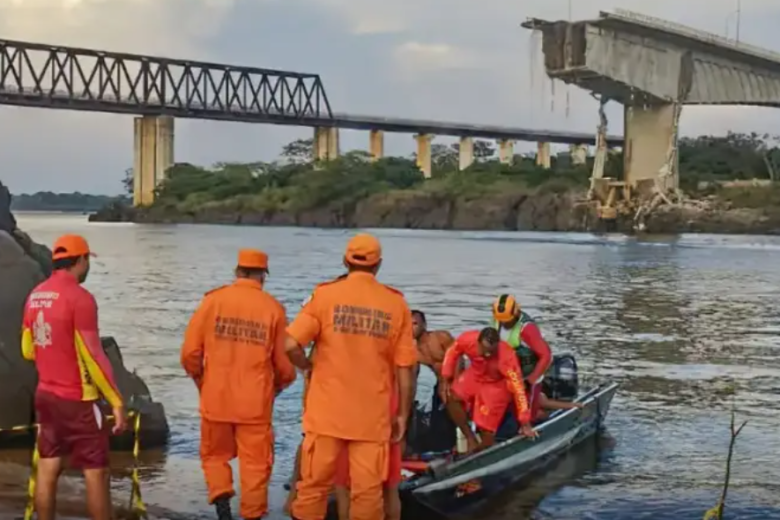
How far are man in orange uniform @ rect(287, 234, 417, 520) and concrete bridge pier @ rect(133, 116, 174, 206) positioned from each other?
402 feet

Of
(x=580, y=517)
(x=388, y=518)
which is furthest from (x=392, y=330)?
(x=580, y=517)

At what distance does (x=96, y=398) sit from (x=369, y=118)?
13473 cm

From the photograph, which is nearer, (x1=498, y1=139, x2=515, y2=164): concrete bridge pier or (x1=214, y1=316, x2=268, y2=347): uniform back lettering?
(x1=214, y1=316, x2=268, y2=347): uniform back lettering

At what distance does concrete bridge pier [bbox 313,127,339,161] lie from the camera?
140000 mm

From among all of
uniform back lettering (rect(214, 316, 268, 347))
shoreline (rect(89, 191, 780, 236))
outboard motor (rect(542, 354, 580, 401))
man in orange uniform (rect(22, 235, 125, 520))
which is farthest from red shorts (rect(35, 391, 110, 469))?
shoreline (rect(89, 191, 780, 236))

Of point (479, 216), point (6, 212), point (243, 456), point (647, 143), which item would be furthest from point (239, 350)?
point (479, 216)

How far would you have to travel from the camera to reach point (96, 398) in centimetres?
699

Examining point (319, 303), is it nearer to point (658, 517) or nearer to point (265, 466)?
point (265, 466)

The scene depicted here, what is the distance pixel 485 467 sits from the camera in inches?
392

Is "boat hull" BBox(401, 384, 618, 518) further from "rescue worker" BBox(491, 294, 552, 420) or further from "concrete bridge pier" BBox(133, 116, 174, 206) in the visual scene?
"concrete bridge pier" BBox(133, 116, 174, 206)

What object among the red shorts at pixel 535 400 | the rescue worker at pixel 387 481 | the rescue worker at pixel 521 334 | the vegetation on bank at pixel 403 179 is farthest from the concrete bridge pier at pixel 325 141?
the rescue worker at pixel 387 481

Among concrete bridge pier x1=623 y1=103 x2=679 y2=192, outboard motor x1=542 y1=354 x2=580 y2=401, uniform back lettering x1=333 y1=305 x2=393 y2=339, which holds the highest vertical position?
concrete bridge pier x1=623 y1=103 x2=679 y2=192

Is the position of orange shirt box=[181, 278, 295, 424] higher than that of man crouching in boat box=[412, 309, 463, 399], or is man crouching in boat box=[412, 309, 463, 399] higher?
orange shirt box=[181, 278, 295, 424]

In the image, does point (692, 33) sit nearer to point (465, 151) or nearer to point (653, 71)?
point (653, 71)
